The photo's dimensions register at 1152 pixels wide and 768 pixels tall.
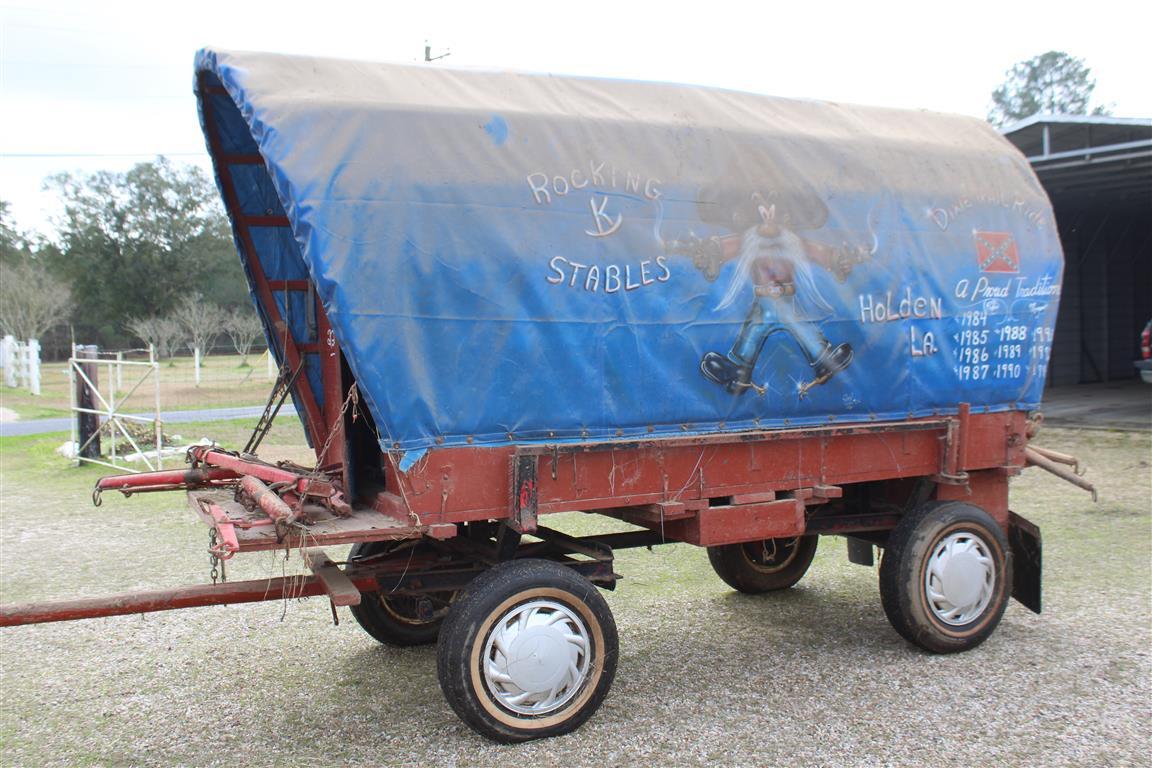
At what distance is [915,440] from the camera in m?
5.80

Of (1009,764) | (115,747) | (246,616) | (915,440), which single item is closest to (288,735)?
(115,747)

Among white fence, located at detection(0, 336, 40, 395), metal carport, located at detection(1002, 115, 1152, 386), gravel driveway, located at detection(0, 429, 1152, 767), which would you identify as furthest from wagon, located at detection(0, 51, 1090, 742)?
white fence, located at detection(0, 336, 40, 395)

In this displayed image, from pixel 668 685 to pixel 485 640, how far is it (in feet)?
4.62

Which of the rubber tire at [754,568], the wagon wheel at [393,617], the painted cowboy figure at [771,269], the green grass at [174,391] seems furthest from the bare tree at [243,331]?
the painted cowboy figure at [771,269]

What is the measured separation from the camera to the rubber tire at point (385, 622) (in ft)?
19.5

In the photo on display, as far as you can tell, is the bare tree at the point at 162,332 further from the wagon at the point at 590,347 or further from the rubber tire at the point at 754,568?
the wagon at the point at 590,347

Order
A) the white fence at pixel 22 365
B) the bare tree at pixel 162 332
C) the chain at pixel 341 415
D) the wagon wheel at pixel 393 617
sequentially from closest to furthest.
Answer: the chain at pixel 341 415 → the wagon wheel at pixel 393 617 → the white fence at pixel 22 365 → the bare tree at pixel 162 332

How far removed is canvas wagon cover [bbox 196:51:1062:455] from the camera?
14.2ft

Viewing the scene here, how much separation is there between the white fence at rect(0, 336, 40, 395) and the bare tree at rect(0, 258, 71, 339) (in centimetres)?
554

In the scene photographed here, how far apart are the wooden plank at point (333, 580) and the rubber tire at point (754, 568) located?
3.07 meters

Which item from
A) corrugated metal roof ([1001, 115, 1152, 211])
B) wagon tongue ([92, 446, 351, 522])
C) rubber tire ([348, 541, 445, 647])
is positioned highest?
corrugated metal roof ([1001, 115, 1152, 211])

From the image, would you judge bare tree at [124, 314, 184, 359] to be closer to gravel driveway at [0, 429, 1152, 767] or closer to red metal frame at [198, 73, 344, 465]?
gravel driveway at [0, 429, 1152, 767]

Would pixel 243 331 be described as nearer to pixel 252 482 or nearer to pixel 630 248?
pixel 252 482

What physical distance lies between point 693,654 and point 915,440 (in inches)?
73.3
